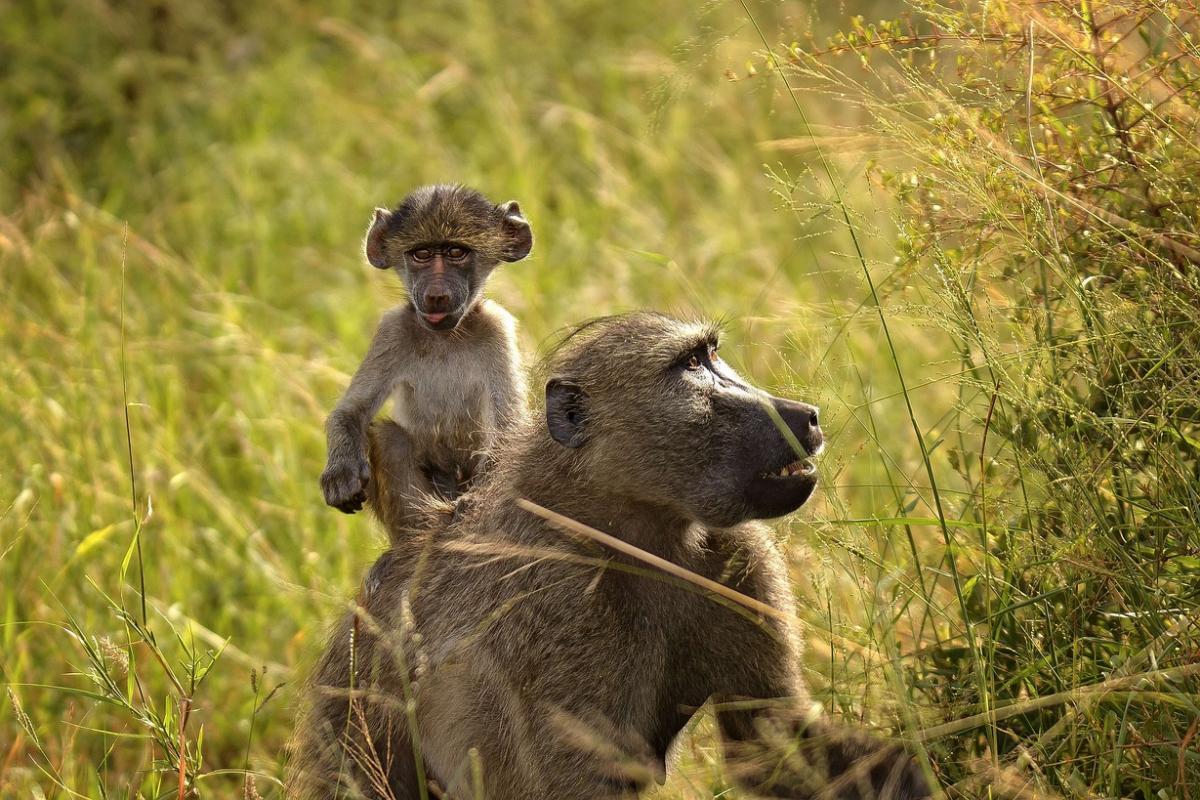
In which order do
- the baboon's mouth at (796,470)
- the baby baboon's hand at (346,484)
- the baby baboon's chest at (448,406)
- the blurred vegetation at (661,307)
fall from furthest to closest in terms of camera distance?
the baby baboon's chest at (448,406)
the baby baboon's hand at (346,484)
the baboon's mouth at (796,470)
the blurred vegetation at (661,307)

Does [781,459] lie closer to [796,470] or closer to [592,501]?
[796,470]

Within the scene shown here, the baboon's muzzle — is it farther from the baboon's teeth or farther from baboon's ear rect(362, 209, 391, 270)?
baboon's ear rect(362, 209, 391, 270)

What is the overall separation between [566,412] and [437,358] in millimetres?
868

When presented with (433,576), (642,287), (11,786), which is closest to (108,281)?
(642,287)

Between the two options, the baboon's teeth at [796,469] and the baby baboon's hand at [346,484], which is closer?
the baboon's teeth at [796,469]

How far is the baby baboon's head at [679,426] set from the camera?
3031mm

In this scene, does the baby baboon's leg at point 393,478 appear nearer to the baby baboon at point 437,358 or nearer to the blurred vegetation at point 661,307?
the baby baboon at point 437,358

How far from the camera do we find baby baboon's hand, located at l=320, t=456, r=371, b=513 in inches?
142

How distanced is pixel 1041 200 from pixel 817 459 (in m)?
0.72

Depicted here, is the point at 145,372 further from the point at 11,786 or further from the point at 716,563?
the point at 716,563

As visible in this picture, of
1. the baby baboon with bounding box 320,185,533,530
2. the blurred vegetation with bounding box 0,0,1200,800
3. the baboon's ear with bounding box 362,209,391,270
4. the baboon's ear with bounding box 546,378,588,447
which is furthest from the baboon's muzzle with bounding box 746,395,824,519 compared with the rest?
the baboon's ear with bounding box 362,209,391,270

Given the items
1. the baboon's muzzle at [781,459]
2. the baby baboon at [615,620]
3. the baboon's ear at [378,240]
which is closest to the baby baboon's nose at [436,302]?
the baboon's ear at [378,240]

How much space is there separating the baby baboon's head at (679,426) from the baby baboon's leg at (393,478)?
2.21 feet

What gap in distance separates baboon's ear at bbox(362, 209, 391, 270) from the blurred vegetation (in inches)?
28.5
